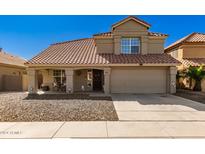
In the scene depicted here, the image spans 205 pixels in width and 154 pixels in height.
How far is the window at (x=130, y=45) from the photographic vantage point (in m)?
16.8

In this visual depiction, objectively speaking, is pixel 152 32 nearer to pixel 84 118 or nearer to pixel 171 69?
pixel 171 69

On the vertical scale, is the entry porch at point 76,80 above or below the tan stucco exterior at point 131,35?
below

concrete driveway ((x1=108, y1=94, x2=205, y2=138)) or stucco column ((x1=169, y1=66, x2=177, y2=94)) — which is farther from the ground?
stucco column ((x1=169, y1=66, x2=177, y2=94))

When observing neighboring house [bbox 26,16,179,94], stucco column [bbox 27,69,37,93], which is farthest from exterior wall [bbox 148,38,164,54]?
stucco column [bbox 27,69,37,93]

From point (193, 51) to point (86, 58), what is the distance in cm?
1298

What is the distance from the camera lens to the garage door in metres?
15.6

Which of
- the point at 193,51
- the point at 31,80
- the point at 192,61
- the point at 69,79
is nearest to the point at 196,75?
the point at 192,61

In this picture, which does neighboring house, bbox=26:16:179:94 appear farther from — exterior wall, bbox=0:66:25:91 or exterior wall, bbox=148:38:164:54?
exterior wall, bbox=0:66:25:91

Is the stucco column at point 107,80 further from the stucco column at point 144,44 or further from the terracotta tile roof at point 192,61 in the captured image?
the terracotta tile roof at point 192,61

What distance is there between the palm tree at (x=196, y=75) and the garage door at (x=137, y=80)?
2.85m

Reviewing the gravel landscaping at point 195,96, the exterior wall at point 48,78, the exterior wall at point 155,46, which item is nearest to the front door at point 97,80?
the exterior wall at point 48,78

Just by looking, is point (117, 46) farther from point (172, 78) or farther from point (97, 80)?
point (172, 78)

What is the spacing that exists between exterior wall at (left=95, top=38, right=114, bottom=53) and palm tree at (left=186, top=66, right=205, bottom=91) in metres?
7.85
